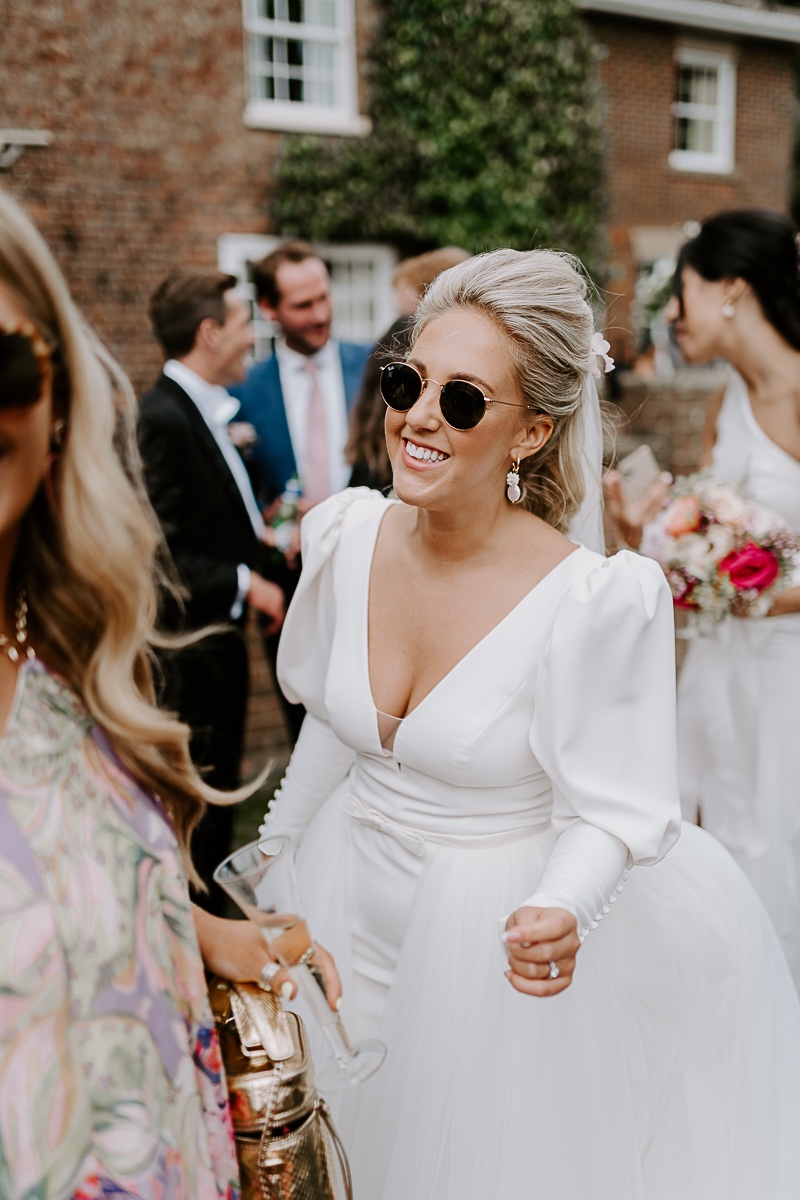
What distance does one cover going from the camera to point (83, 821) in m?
1.24

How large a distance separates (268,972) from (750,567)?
2238 mm

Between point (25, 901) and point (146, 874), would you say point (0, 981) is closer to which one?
point (25, 901)

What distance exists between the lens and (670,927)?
2.08 metres

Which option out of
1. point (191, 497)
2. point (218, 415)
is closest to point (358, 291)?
point (218, 415)

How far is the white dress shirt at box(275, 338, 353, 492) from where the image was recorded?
5504 mm

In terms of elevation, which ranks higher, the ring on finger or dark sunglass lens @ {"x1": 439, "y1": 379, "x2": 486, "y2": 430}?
dark sunglass lens @ {"x1": 439, "y1": 379, "x2": 486, "y2": 430}

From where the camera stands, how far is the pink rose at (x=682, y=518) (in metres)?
3.38

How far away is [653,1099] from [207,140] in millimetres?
9212

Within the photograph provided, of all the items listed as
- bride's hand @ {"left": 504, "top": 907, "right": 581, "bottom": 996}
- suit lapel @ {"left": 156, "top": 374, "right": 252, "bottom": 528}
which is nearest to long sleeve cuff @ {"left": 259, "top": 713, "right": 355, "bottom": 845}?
bride's hand @ {"left": 504, "top": 907, "right": 581, "bottom": 996}

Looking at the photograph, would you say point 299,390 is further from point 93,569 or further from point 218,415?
point 93,569

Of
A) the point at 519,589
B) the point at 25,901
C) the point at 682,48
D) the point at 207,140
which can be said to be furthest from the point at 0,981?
the point at 682,48

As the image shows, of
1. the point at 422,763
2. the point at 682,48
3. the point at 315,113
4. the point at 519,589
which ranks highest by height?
the point at 682,48

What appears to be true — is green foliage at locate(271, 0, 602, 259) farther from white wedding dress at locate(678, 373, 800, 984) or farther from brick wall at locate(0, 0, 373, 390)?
white wedding dress at locate(678, 373, 800, 984)

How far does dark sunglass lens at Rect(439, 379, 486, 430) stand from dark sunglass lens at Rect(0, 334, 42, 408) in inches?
36.8
